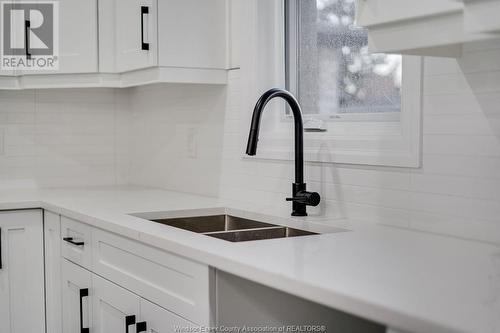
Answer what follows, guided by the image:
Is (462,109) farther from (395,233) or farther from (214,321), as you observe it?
(214,321)

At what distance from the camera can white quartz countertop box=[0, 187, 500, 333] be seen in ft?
3.41

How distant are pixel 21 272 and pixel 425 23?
80.9 inches

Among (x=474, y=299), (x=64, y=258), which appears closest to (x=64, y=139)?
(x=64, y=258)

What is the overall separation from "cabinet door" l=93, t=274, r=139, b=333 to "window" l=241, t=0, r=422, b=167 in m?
0.76

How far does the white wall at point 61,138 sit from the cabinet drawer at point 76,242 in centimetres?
94

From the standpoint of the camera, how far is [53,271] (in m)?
2.72

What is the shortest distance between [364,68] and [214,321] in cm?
106

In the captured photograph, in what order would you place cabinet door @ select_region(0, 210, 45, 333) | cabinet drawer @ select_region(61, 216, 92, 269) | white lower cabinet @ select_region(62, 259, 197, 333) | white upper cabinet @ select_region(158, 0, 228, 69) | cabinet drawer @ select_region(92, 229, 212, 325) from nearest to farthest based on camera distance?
cabinet drawer @ select_region(92, 229, 212, 325)
white lower cabinet @ select_region(62, 259, 197, 333)
cabinet drawer @ select_region(61, 216, 92, 269)
white upper cabinet @ select_region(158, 0, 228, 69)
cabinet door @ select_region(0, 210, 45, 333)

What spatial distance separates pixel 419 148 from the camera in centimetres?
182

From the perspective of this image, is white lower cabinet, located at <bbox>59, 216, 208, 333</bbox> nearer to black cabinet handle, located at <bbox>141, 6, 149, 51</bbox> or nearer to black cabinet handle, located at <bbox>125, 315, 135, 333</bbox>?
black cabinet handle, located at <bbox>125, 315, 135, 333</bbox>

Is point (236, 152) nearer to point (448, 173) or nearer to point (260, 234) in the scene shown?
point (260, 234)

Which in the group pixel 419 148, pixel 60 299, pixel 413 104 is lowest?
pixel 60 299

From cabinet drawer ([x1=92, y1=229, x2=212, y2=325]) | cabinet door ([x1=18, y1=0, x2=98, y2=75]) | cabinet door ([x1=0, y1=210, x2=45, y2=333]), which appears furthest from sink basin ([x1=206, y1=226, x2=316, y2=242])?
cabinet door ([x1=18, y1=0, x2=98, y2=75])

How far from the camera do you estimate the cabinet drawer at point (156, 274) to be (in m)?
1.60
